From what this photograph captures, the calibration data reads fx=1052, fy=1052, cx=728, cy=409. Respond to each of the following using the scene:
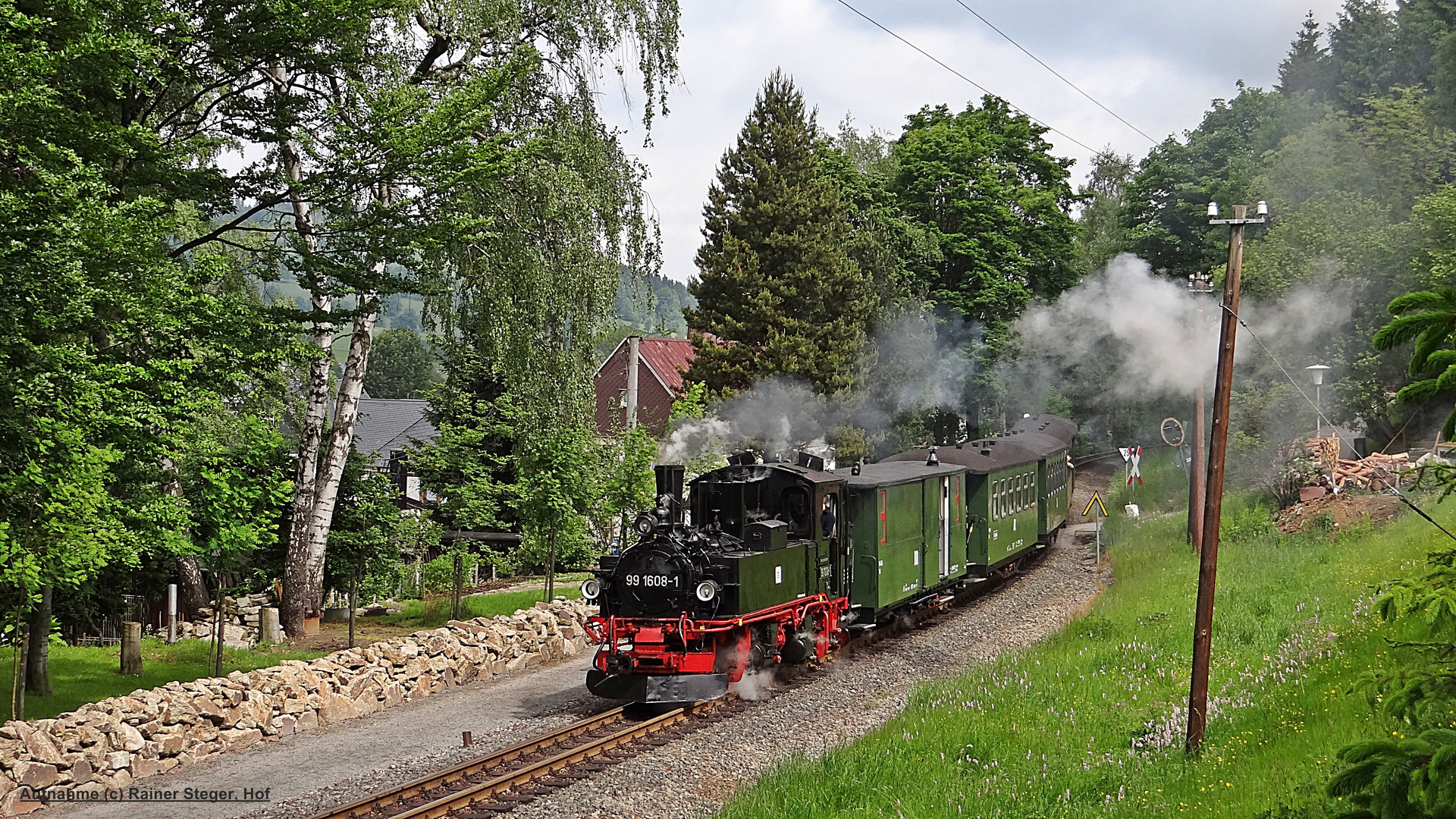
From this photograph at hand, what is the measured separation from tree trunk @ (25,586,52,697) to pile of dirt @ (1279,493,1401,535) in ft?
75.1

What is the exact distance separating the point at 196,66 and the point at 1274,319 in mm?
31991

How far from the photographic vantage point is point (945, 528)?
18.8m

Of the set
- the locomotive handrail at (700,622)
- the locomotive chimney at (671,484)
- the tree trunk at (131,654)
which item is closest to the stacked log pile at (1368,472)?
the locomotive handrail at (700,622)

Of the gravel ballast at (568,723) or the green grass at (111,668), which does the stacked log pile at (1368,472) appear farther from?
the green grass at (111,668)

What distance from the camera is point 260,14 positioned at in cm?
1317

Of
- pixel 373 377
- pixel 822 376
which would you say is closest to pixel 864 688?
pixel 822 376

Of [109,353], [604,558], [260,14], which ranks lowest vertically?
[604,558]

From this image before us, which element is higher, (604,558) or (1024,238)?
(1024,238)

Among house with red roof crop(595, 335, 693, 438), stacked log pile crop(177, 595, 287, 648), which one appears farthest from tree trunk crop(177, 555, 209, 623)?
house with red roof crop(595, 335, 693, 438)

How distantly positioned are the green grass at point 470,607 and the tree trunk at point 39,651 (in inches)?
291

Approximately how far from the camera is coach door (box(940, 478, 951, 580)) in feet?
60.7

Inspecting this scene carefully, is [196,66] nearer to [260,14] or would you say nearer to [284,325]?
[260,14]

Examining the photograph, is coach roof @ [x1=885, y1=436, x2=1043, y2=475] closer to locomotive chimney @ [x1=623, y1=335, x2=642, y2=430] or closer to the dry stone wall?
locomotive chimney @ [x1=623, y1=335, x2=642, y2=430]

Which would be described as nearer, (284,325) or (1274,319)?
(284,325)
